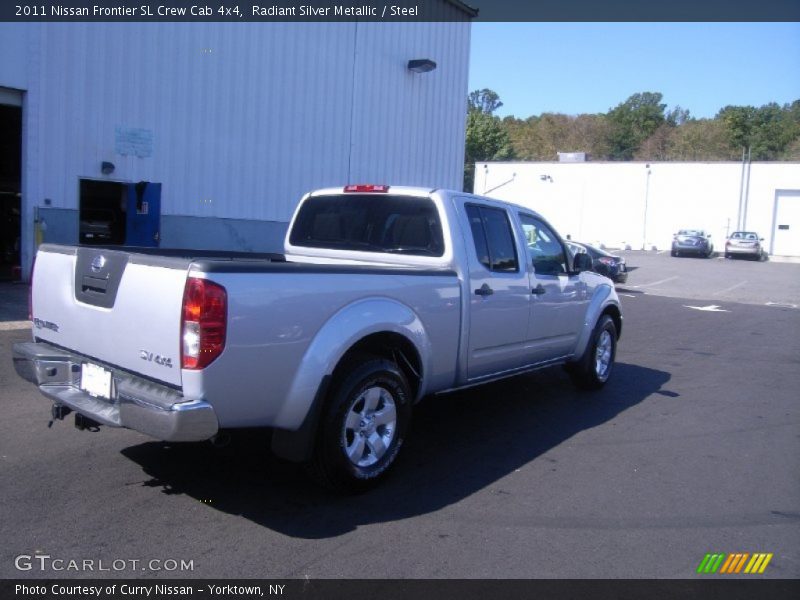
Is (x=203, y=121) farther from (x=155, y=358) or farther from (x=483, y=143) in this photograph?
(x=483, y=143)

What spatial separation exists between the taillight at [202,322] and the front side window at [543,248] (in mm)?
3353

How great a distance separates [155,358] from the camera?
3.69 meters

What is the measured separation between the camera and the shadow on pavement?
417 cm

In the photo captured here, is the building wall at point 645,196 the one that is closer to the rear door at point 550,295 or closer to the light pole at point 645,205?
the light pole at point 645,205

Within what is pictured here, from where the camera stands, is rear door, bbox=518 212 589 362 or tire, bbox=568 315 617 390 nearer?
rear door, bbox=518 212 589 362

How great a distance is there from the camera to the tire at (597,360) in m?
7.31

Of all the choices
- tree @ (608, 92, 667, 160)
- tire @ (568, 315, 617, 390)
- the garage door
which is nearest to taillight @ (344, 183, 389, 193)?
tire @ (568, 315, 617, 390)

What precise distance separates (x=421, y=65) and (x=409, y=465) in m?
17.8

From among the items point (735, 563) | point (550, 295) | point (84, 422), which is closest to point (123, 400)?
point (84, 422)

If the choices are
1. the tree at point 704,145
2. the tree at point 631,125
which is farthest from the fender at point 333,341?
the tree at point 631,125

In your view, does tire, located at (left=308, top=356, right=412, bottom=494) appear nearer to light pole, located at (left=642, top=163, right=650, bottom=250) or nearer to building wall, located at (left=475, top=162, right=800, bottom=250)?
building wall, located at (left=475, top=162, right=800, bottom=250)

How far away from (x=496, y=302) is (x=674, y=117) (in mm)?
102185

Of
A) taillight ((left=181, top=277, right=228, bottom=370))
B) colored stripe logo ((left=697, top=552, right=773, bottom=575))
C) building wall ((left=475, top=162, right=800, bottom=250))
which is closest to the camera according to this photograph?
taillight ((left=181, top=277, right=228, bottom=370))

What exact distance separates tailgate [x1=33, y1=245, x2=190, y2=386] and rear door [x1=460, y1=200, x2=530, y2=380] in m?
2.37
